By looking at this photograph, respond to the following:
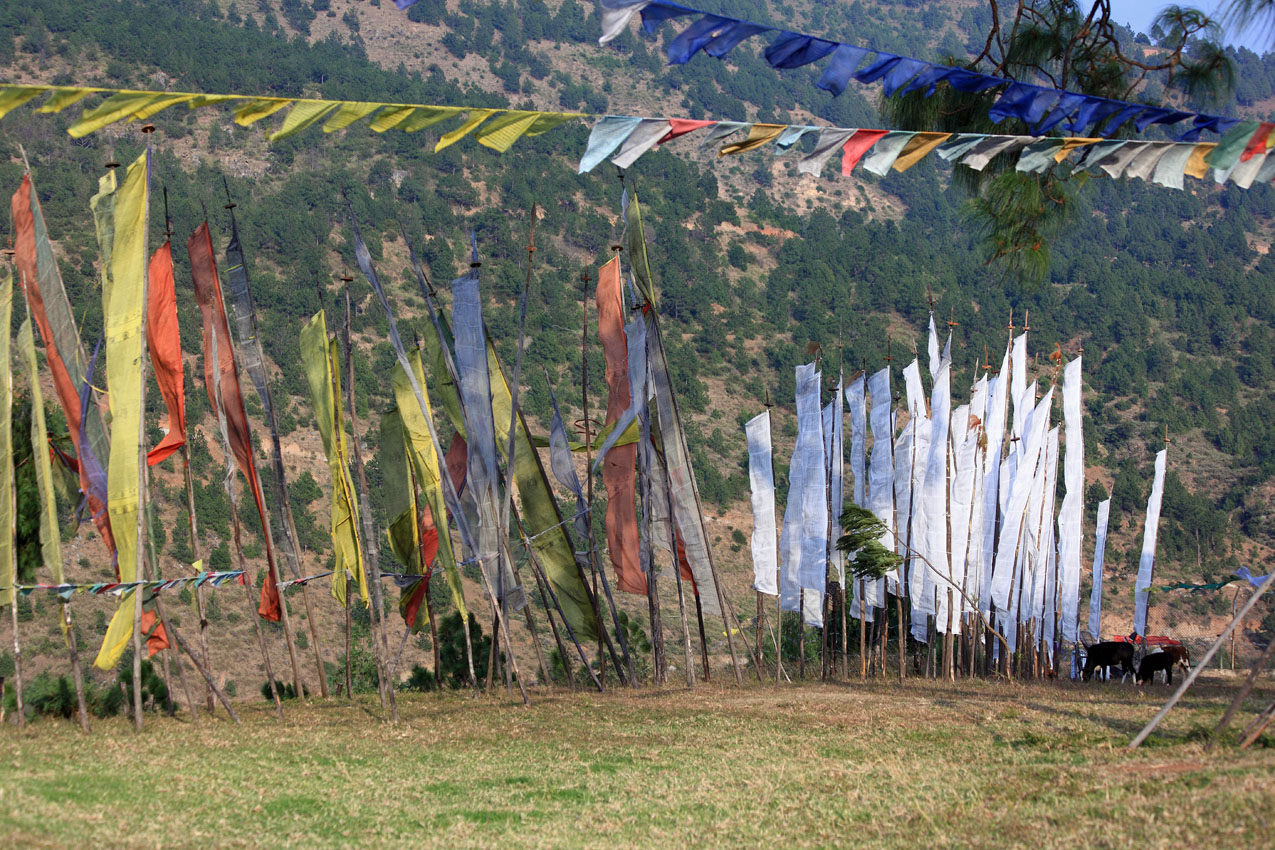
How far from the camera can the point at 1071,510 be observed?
73.3 ft

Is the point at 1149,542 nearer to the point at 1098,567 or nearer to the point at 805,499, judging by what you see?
the point at 1098,567

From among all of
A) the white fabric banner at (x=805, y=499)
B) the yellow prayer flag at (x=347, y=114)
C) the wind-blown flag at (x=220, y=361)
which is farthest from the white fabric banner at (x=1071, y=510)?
the yellow prayer flag at (x=347, y=114)

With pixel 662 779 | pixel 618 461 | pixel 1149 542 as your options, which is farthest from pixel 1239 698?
pixel 1149 542

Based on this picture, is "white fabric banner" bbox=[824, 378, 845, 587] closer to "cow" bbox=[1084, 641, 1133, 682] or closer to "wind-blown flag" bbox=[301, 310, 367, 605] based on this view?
"cow" bbox=[1084, 641, 1133, 682]

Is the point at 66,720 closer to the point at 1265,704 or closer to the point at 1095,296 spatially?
the point at 1265,704

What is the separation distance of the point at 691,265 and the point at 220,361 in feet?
160

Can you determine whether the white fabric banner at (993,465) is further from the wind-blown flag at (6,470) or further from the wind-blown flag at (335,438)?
A: the wind-blown flag at (6,470)

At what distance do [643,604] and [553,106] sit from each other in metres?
63.1

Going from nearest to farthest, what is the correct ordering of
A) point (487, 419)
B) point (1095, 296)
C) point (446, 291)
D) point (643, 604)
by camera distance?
point (487, 419), point (643, 604), point (446, 291), point (1095, 296)

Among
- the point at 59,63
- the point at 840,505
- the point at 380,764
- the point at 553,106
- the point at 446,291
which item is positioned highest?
the point at 553,106

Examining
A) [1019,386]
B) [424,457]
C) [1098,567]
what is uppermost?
[1019,386]

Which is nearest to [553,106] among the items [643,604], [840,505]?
[643,604]

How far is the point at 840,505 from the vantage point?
1986 centimetres

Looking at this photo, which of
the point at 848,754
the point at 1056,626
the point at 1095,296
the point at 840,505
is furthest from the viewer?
the point at 1095,296
